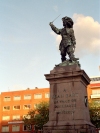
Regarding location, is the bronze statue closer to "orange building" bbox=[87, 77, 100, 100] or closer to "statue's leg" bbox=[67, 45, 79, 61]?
"statue's leg" bbox=[67, 45, 79, 61]

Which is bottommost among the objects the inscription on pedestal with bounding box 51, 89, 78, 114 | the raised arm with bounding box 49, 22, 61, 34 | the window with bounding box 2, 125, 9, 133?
the window with bounding box 2, 125, 9, 133

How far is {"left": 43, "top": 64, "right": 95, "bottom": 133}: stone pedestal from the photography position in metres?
13.2

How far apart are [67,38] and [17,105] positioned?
190 feet

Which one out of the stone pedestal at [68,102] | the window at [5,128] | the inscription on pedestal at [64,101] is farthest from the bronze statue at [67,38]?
the window at [5,128]

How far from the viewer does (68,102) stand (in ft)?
45.6

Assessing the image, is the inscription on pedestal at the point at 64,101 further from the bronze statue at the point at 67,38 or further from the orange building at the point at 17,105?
the orange building at the point at 17,105

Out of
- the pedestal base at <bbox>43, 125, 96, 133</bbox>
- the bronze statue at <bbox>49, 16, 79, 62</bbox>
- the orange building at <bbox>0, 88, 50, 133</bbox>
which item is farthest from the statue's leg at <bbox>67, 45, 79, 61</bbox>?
the orange building at <bbox>0, 88, 50, 133</bbox>

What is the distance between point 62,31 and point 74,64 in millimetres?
2850

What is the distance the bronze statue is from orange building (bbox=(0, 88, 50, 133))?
173 ft

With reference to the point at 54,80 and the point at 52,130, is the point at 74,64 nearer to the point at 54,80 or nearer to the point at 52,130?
the point at 54,80

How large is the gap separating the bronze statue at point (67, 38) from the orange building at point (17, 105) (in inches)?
2080

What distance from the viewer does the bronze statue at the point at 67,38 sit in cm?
1584

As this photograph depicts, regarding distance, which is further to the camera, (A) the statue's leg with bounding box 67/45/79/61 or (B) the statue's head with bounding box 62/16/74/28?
(B) the statue's head with bounding box 62/16/74/28

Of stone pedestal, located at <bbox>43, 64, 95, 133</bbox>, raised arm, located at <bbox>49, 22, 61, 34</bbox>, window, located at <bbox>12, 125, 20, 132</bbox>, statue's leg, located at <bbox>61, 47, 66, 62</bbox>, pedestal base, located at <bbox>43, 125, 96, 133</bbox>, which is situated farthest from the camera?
window, located at <bbox>12, 125, 20, 132</bbox>
